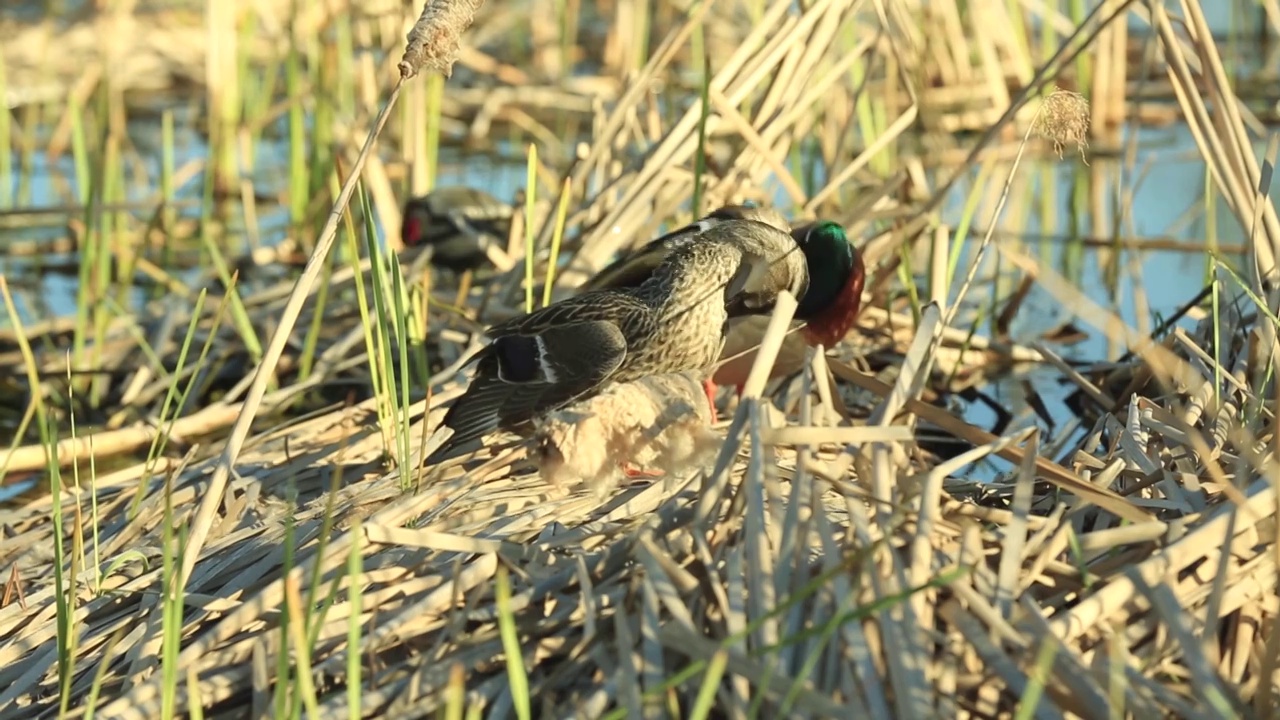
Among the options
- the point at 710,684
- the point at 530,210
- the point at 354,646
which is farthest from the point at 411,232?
the point at 710,684

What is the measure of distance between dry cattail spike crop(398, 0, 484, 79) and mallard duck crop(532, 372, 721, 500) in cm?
79

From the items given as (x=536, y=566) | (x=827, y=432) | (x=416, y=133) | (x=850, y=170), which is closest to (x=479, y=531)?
(x=536, y=566)

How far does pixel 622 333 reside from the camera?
3965mm

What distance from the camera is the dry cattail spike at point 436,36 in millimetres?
2531

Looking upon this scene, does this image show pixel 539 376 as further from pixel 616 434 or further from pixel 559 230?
pixel 616 434

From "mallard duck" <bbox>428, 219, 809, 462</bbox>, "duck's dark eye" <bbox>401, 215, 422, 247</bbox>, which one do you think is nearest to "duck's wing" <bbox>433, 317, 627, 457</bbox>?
"mallard duck" <bbox>428, 219, 809, 462</bbox>

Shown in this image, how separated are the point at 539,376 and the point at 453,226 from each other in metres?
2.79

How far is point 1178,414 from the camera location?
9.00 ft

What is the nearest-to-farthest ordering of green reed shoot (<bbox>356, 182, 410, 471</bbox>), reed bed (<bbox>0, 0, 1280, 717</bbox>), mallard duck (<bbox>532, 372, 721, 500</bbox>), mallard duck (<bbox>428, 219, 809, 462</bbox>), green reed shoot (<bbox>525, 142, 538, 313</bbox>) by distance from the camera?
reed bed (<bbox>0, 0, 1280, 717</bbox>)
mallard duck (<bbox>532, 372, 721, 500</bbox>)
green reed shoot (<bbox>356, 182, 410, 471</bbox>)
green reed shoot (<bbox>525, 142, 538, 313</bbox>)
mallard duck (<bbox>428, 219, 809, 462</bbox>)

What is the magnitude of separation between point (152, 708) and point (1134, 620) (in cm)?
141

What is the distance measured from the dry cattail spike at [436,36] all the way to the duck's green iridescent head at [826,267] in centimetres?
208

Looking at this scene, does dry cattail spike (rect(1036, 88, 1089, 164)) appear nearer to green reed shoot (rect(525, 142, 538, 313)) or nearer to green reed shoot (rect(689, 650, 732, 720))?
green reed shoot (rect(525, 142, 538, 313))

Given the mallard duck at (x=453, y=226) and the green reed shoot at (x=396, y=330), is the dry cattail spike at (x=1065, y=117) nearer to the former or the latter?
the green reed shoot at (x=396, y=330)

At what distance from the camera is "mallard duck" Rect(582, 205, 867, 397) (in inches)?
170
